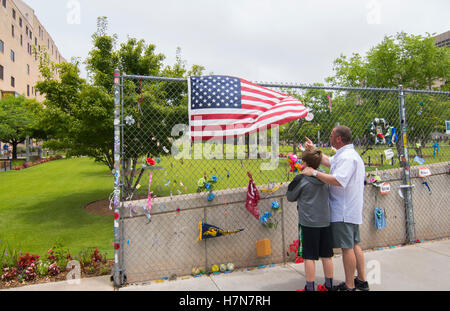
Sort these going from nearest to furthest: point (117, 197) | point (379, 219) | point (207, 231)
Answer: point (117, 197)
point (207, 231)
point (379, 219)

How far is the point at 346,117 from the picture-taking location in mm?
5254

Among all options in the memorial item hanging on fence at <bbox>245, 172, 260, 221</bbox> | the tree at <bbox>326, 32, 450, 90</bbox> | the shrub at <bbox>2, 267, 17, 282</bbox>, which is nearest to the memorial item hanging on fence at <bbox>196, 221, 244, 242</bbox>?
the memorial item hanging on fence at <bbox>245, 172, 260, 221</bbox>

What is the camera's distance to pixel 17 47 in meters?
43.0

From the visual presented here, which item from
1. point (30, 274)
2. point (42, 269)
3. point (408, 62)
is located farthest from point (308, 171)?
point (408, 62)

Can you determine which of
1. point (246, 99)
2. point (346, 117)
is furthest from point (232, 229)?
point (346, 117)

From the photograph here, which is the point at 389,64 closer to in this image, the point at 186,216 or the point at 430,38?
the point at 430,38

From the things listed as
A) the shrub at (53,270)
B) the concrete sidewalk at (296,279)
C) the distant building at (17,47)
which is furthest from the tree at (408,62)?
the distant building at (17,47)

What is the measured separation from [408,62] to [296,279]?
22.0m

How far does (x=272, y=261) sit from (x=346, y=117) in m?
2.91

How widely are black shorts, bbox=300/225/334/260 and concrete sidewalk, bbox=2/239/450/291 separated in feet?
2.28

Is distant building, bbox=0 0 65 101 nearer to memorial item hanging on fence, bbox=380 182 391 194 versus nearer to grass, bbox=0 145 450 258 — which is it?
grass, bbox=0 145 450 258

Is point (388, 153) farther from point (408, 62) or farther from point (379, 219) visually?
point (408, 62)

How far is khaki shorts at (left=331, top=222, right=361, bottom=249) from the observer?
10.2ft

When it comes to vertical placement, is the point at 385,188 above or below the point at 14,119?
below
